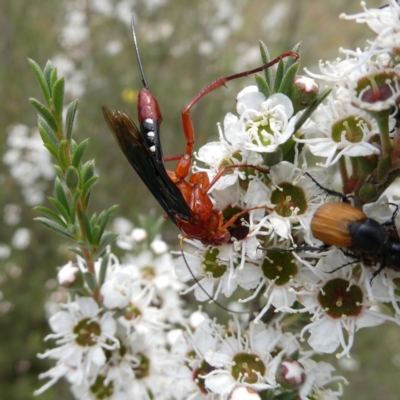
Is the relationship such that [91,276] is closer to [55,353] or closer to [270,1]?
[55,353]

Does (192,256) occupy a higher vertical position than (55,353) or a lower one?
higher

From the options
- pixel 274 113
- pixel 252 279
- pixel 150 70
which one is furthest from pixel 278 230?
pixel 150 70

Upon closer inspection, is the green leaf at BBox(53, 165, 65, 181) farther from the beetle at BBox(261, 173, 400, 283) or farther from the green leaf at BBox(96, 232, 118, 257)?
the beetle at BBox(261, 173, 400, 283)

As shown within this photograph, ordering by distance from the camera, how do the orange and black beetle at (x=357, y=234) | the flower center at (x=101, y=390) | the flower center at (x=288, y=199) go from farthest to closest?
the flower center at (x=101, y=390), the flower center at (x=288, y=199), the orange and black beetle at (x=357, y=234)

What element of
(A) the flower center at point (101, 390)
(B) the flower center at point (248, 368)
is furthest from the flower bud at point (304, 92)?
(A) the flower center at point (101, 390)

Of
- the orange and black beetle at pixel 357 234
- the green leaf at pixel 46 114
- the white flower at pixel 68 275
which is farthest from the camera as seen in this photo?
the white flower at pixel 68 275

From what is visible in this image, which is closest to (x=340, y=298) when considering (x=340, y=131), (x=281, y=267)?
(x=281, y=267)

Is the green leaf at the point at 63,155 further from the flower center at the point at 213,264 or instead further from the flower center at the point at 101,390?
the flower center at the point at 101,390
